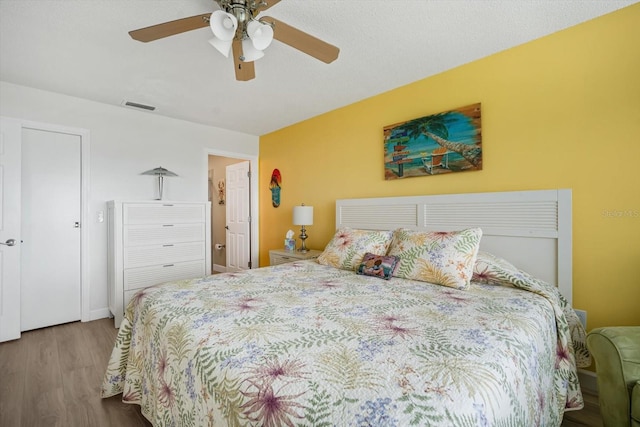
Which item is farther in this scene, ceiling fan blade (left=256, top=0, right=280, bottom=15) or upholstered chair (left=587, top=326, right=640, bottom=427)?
ceiling fan blade (left=256, top=0, right=280, bottom=15)

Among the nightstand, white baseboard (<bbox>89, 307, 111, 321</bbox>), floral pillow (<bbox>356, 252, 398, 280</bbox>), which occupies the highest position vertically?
floral pillow (<bbox>356, 252, 398, 280</bbox>)

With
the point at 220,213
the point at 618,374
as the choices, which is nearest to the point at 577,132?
the point at 618,374

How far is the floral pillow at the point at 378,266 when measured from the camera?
81.4 inches

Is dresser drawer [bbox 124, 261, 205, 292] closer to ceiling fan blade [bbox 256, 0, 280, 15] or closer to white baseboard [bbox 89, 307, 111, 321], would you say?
white baseboard [bbox 89, 307, 111, 321]

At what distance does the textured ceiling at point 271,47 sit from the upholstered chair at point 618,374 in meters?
1.83

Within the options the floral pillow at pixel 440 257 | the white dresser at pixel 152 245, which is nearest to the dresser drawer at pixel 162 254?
the white dresser at pixel 152 245

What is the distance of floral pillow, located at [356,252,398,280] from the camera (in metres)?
2.07

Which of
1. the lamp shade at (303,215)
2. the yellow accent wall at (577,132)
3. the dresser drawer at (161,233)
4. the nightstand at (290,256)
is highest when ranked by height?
the yellow accent wall at (577,132)

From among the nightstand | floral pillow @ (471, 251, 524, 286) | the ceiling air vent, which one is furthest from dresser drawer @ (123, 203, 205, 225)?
floral pillow @ (471, 251, 524, 286)

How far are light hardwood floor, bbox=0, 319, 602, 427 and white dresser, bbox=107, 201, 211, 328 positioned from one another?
1.62 ft

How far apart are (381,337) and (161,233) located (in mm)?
2983

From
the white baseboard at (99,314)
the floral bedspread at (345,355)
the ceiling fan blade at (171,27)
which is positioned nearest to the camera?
the floral bedspread at (345,355)

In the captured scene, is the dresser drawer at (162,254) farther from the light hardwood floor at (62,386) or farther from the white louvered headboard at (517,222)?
the white louvered headboard at (517,222)

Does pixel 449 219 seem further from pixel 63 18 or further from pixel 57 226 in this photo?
pixel 57 226
